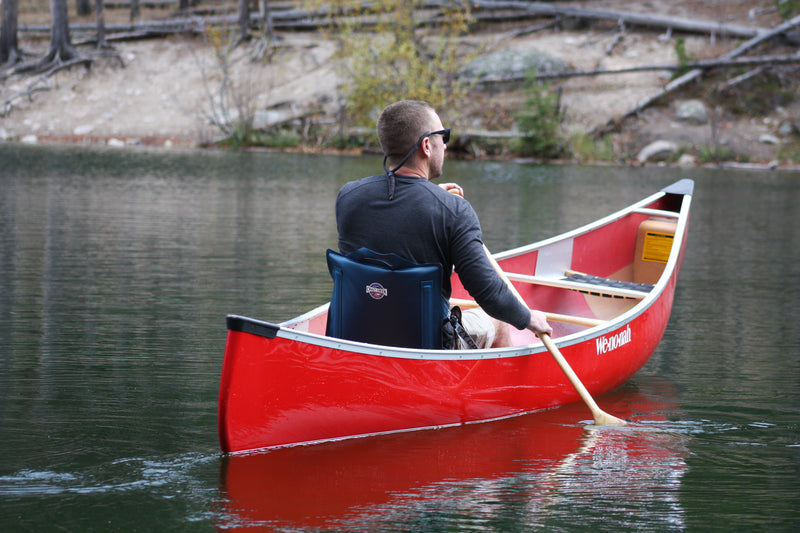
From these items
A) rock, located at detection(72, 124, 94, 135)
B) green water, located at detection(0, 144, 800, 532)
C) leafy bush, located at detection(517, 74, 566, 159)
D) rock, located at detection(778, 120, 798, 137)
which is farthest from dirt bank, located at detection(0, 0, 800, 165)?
green water, located at detection(0, 144, 800, 532)

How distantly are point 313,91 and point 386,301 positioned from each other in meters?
23.8

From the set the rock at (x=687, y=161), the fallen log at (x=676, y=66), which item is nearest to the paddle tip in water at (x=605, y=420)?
the rock at (x=687, y=161)

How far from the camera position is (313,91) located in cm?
2711

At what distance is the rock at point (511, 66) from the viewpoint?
26.9 metres

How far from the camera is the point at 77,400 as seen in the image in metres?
4.48

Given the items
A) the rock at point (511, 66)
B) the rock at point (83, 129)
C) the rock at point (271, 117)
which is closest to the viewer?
the rock at point (271, 117)

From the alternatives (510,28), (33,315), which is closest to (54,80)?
(510,28)

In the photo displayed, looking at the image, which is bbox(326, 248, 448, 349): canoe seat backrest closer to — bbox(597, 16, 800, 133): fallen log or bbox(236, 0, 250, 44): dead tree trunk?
bbox(597, 16, 800, 133): fallen log

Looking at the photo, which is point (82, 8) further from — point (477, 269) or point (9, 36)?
point (477, 269)

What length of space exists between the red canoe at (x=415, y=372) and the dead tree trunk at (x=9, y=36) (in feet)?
89.1

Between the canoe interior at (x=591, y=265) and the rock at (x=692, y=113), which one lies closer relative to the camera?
the canoe interior at (x=591, y=265)

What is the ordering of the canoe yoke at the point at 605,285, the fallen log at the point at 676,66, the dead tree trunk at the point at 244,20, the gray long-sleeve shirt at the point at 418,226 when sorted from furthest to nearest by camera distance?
the dead tree trunk at the point at 244,20
the fallen log at the point at 676,66
the canoe yoke at the point at 605,285
the gray long-sleeve shirt at the point at 418,226

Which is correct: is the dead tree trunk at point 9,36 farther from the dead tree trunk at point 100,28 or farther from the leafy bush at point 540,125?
the leafy bush at point 540,125

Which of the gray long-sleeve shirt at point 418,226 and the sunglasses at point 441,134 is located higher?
the sunglasses at point 441,134
